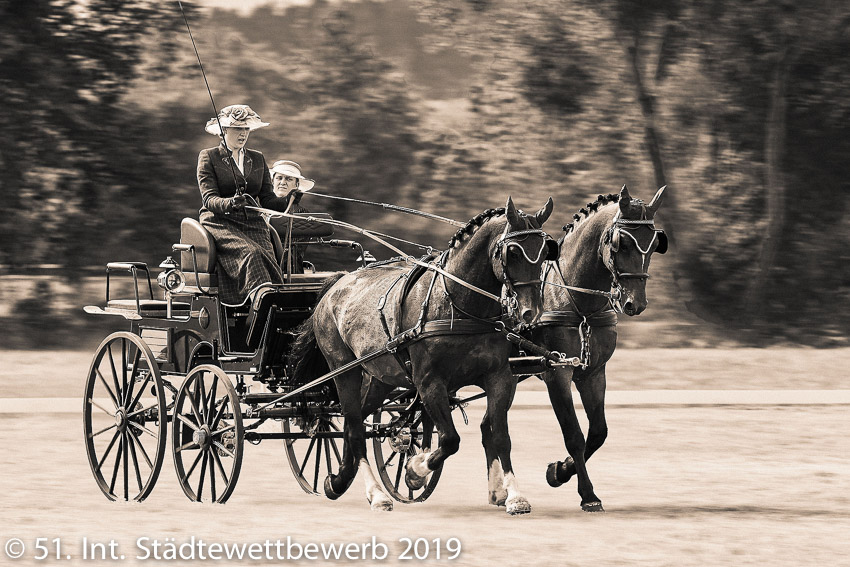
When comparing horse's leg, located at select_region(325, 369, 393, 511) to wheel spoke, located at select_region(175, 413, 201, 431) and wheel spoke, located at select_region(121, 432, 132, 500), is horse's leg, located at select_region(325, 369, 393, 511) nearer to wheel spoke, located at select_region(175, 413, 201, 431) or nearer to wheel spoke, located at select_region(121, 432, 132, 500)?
wheel spoke, located at select_region(175, 413, 201, 431)

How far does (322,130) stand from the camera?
2284cm

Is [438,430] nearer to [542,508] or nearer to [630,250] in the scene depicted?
[542,508]

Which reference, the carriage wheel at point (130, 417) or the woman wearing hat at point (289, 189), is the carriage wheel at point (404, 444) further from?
the carriage wheel at point (130, 417)

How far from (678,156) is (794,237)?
220 cm

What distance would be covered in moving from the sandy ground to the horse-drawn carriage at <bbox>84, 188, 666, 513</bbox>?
27.4 ft

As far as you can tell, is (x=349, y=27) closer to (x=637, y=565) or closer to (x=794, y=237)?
(x=794, y=237)

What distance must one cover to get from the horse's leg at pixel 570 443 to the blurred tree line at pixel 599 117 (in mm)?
13412

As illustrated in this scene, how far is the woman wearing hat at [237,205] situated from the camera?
32.0 ft

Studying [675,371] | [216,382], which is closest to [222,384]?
[216,382]

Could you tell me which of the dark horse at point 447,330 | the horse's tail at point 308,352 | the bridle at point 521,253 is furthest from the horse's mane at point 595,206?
the horse's tail at point 308,352

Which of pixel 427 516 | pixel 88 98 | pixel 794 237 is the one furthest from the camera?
pixel 794 237

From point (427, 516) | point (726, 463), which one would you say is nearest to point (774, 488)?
point (726, 463)

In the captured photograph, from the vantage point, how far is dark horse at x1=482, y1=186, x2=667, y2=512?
29.1 feet

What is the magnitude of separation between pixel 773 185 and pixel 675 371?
5.03 meters
